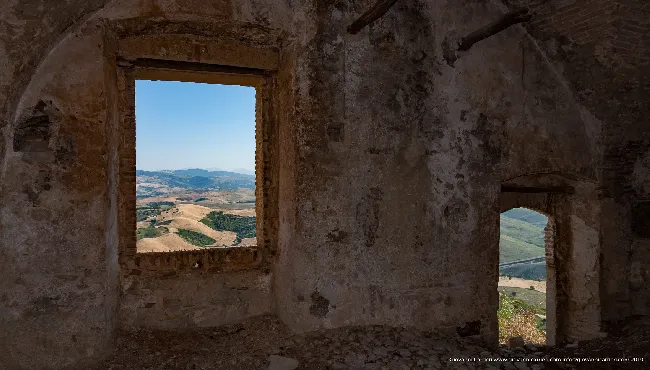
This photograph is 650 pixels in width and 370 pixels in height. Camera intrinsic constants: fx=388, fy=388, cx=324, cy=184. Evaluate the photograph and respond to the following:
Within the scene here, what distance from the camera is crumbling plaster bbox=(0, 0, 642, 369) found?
296 cm

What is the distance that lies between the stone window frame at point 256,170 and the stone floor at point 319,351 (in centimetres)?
60

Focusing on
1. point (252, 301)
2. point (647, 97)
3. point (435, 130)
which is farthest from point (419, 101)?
point (647, 97)

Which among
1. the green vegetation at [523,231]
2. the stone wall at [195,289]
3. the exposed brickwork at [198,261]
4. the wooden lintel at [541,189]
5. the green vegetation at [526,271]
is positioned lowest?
the green vegetation at [526,271]

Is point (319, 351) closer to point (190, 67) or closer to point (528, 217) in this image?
point (190, 67)

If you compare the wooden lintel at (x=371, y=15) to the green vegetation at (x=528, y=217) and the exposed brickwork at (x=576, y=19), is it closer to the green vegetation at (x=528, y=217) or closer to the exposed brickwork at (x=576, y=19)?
the exposed brickwork at (x=576, y=19)

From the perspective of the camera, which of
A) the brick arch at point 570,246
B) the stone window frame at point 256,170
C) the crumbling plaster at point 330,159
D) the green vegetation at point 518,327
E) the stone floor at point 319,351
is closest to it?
the crumbling plaster at point 330,159

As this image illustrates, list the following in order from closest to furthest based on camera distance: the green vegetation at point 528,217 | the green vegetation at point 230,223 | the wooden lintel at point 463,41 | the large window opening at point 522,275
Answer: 1. the wooden lintel at point 463,41
2. the large window opening at point 522,275
3. the green vegetation at point 230,223
4. the green vegetation at point 528,217

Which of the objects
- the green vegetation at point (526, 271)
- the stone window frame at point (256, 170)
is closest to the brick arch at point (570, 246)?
the stone window frame at point (256, 170)

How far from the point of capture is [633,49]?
4152mm

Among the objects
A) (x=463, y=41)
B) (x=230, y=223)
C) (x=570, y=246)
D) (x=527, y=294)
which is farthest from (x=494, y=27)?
(x=527, y=294)

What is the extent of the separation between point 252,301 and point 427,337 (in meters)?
1.75

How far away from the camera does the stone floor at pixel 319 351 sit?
321 centimetres

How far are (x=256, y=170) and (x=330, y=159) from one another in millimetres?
1001

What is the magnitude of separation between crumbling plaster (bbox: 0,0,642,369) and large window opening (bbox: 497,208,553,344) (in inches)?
102
